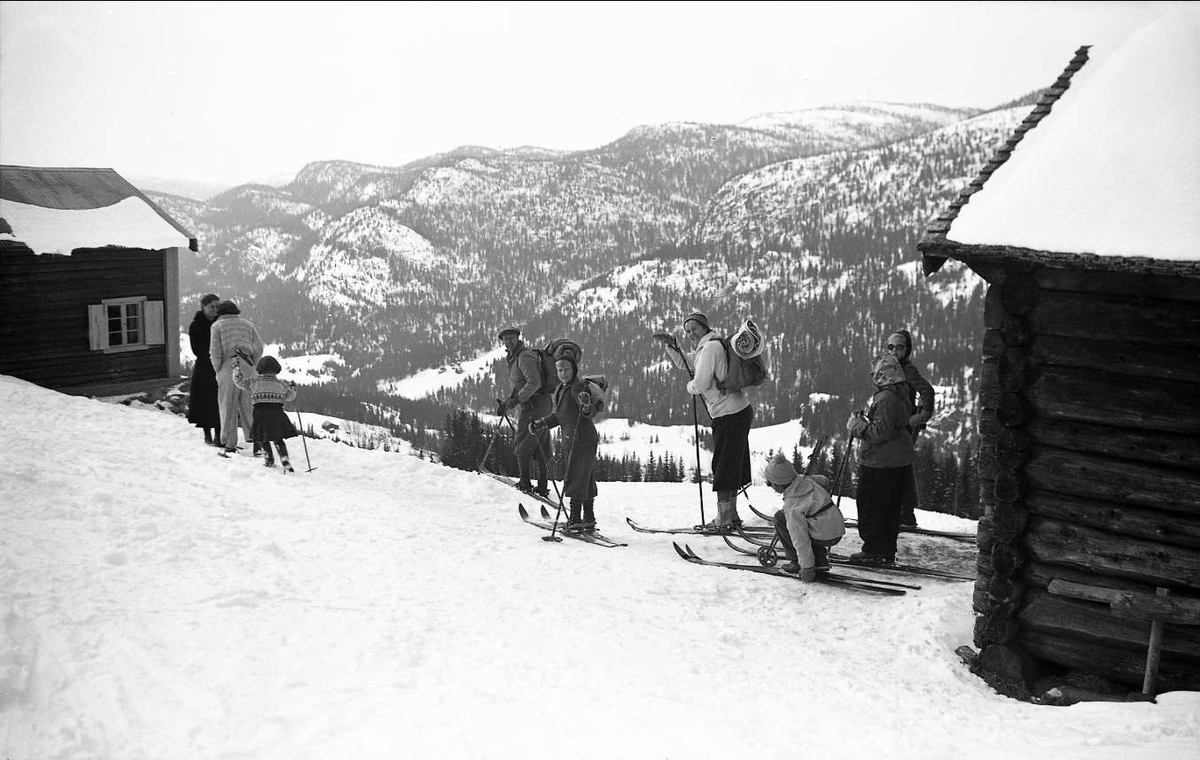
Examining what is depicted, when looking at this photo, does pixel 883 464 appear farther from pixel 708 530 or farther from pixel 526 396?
pixel 526 396

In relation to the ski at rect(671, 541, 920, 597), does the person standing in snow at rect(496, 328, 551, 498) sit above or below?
above

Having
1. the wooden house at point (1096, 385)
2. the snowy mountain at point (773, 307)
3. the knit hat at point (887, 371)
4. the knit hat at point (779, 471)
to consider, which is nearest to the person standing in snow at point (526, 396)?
the knit hat at point (779, 471)

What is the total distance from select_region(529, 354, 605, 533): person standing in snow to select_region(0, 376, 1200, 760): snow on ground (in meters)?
0.66

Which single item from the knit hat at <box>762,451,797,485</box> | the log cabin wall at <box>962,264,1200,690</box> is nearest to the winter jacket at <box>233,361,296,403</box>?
the knit hat at <box>762,451,797,485</box>

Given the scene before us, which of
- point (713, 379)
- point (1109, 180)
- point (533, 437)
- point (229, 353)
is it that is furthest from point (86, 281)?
point (1109, 180)

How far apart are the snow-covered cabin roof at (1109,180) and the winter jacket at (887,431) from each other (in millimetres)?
1670

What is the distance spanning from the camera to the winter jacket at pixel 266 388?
33.7ft

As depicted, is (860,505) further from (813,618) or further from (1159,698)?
(1159,698)

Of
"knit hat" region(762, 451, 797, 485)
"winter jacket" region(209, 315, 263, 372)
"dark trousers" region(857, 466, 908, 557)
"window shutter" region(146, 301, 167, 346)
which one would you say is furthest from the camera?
"window shutter" region(146, 301, 167, 346)

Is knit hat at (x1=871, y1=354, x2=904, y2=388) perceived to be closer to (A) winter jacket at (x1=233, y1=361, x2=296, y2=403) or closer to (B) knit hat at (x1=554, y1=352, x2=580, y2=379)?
(B) knit hat at (x1=554, y1=352, x2=580, y2=379)

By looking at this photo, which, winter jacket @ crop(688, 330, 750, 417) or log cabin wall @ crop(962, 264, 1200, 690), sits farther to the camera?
winter jacket @ crop(688, 330, 750, 417)

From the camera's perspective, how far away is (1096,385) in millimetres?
5891

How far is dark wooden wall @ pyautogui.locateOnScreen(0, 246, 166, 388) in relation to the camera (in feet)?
49.1

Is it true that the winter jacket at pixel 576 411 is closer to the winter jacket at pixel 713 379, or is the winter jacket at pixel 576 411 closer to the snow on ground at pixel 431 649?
the winter jacket at pixel 713 379
